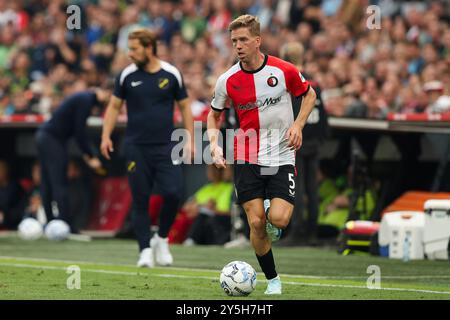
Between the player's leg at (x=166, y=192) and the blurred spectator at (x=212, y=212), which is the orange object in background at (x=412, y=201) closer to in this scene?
the blurred spectator at (x=212, y=212)

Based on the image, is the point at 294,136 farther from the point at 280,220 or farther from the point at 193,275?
the point at 193,275

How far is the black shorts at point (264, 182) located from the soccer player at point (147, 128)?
115 inches

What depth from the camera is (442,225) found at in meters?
13.9

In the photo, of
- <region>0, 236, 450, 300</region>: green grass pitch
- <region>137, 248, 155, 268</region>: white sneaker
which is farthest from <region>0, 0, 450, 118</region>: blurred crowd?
<region>137, 248, 155, 268</region>: white sneaker

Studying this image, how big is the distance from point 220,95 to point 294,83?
598 millimetres

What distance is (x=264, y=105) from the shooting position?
32.3ft

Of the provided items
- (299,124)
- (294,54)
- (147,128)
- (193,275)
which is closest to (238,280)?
(299,124)

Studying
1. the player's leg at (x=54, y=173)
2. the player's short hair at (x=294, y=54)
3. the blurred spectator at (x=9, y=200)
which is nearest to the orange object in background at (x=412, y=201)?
the player's short hair at (x=294, y=54)

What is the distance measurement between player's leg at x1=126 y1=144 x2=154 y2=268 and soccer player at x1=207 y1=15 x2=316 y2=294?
2.96 m

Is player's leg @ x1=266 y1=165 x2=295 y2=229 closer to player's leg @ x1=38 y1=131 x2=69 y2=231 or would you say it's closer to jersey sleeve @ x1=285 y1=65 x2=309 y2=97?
jersey sleeve @ x1=285 y1=65 x2=309 y2=97

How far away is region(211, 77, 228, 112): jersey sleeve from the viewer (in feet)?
32.5
